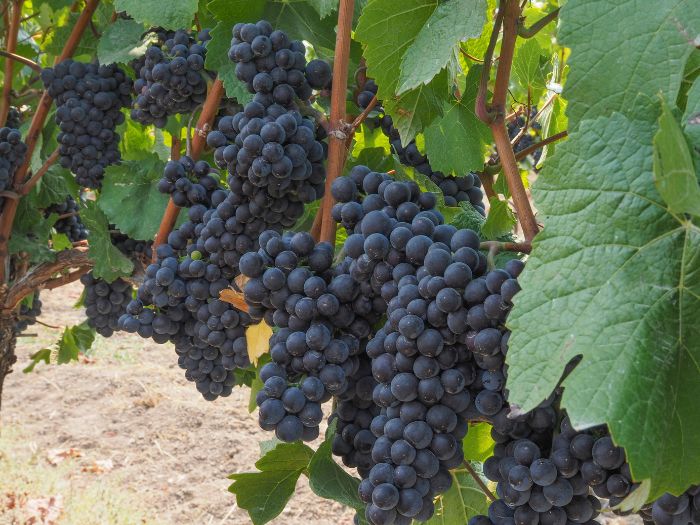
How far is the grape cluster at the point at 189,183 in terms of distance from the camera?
1511 millimetres

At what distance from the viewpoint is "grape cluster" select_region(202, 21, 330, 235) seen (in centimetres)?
111

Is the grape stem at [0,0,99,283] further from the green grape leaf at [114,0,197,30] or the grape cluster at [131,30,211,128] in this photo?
the green grape leaf at [114,0,197,30]

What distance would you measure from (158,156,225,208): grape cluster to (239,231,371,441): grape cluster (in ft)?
1.59

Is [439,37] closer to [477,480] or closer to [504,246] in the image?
[504,246]

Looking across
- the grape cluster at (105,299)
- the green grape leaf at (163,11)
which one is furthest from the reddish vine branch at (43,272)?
the green grape leaf at (163,11)

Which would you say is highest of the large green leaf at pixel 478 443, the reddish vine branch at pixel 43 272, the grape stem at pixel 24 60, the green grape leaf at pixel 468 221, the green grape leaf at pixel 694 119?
the green grape leaf at pixel 694 119

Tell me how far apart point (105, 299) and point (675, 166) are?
1997mm

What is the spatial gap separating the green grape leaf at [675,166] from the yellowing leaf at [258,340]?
79cm

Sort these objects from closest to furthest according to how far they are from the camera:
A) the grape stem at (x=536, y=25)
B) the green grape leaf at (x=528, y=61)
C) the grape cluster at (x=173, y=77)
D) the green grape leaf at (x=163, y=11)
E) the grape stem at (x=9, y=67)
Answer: the grape stem at (x=536, y=25)
the green grape leaf at (x=163, y=11)
the grape cluster at (x=173, y=77)
the green grape leaf at (x=528, y=61)
the grape stem at (x=9, y=67)

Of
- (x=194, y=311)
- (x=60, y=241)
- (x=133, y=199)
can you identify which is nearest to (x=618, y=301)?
(x=194, y=311)

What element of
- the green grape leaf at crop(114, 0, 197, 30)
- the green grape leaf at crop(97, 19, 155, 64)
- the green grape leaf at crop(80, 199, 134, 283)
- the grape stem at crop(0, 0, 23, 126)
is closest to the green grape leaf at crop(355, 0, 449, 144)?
the green grape leaf at crop(114, 0, 197, 30)

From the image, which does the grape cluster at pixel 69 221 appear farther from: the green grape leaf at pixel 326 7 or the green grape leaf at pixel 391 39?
the green grape leaf at pixel 391 39

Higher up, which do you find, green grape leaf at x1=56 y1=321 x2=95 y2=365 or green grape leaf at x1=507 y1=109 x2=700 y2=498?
green grape leaf at x1=507 y1=109 x2=700 y2=498

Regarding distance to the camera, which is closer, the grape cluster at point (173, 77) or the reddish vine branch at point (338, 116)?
the reddish vine branch at point (338, 116)
